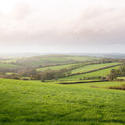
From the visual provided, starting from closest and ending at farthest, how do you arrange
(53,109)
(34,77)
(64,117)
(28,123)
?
(28,123)
(64,117)
(53,109)
(34,77)

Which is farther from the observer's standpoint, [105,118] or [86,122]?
[105,118]

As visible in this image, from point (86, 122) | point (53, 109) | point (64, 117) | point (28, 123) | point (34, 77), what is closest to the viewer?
point (28, 123)

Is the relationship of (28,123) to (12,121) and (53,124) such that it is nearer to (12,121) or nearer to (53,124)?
(12,121)

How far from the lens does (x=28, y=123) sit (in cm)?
687

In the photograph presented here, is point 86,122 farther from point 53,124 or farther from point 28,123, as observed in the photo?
point 28,123

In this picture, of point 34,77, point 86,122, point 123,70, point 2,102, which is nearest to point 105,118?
point 86,122

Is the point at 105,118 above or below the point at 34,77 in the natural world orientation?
above

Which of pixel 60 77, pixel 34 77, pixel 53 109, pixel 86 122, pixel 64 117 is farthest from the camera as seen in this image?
pixel 60 77

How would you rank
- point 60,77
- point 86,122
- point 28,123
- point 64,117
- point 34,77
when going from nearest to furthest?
1. point 28,123
2. point 86,122
3. point 64,117
4. point 34,77
5. point 60,77

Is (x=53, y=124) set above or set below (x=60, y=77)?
above

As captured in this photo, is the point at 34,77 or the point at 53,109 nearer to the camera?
the point at 53,109

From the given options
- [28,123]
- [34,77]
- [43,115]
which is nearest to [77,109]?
[43,115]

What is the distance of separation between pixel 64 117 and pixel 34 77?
196ft

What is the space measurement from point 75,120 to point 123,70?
71.5 metres
